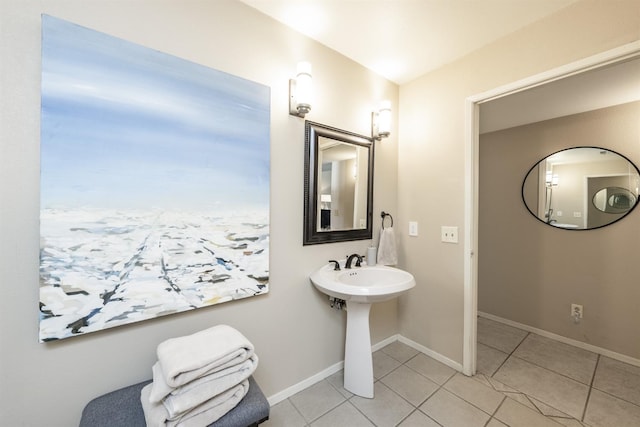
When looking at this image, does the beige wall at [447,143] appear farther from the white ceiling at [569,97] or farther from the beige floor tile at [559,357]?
the beige floor tile at [559,357]

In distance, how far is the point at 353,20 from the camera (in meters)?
1.50

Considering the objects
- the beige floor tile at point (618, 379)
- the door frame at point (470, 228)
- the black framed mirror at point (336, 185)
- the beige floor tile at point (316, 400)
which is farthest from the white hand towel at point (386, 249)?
the beige floor tile at point (618, 379)

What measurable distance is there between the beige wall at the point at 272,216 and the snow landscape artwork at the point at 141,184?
61 millimetres

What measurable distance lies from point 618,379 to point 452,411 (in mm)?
1432

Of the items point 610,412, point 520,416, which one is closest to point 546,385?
point 610,412

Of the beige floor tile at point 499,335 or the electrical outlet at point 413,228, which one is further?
the beige floor tile at point 499,335

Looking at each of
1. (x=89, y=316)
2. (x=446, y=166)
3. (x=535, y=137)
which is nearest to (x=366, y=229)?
(x=446, y=166)

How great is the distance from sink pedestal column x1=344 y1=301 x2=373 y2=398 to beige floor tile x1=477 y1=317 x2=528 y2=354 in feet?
4.76

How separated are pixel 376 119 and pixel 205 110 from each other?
132cm

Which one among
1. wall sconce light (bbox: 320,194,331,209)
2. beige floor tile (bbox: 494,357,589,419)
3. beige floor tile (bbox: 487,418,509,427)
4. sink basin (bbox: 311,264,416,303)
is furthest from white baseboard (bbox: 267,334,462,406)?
wall sconce light (bbox: 320,194,331,209)

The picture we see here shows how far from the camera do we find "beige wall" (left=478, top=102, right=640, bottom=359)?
6.89 feet

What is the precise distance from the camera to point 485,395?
63.9 inches

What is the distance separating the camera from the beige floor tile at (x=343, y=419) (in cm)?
139

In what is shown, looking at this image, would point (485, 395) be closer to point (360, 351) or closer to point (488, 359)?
point (488, 359)
